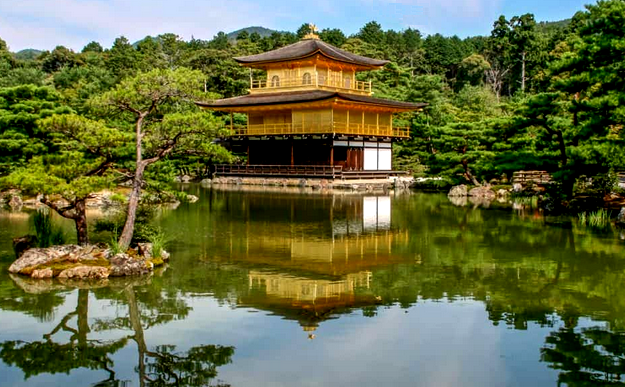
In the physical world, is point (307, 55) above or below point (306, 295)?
above

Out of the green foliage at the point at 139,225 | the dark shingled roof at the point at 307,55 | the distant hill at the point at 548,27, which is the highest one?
the distant hill at the point at 548,27

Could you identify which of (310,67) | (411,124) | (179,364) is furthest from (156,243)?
(411,124)

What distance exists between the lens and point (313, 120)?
130 ft

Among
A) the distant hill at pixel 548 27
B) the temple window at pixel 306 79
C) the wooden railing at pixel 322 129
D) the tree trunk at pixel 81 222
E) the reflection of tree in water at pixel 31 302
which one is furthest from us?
the distant hill at pixel 548 27

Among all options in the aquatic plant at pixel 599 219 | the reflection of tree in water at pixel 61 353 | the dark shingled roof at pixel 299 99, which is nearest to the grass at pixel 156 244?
the reflection of tree in water at pixel 61 353

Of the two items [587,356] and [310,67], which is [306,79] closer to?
[310,67]

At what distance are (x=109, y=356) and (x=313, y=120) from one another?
32.9m

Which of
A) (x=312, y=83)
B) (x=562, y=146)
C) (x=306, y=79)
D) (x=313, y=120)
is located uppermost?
(x=306, y=79)

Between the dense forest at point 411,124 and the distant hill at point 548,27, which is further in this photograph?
the distant hill at point 548,27

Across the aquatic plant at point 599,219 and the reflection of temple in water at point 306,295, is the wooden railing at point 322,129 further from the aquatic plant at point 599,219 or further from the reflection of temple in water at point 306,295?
the reflection of temple in water at point 306,295

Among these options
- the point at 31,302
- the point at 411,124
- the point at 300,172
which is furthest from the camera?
the point at 411,124

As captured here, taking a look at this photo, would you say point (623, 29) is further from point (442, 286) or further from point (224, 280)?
point (224, 280)

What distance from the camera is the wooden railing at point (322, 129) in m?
38.1

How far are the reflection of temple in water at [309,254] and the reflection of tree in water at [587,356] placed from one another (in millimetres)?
2847
